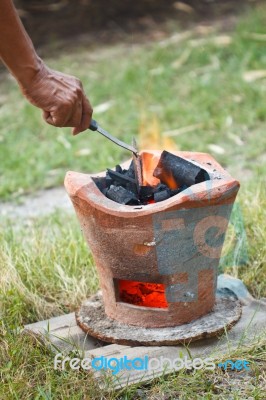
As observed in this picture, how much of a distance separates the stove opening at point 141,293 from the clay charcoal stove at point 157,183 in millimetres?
378

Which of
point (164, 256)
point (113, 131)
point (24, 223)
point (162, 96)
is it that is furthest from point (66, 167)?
point (164, 256)

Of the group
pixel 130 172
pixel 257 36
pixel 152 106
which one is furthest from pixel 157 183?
pixel 257 36

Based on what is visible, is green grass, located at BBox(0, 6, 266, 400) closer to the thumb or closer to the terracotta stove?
the terracotta stove

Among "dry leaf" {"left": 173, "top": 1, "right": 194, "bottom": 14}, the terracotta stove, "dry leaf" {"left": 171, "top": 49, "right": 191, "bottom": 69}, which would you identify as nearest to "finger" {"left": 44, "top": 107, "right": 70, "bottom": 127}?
the terracotta stove

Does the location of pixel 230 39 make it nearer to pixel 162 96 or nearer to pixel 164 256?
pixel 162 96

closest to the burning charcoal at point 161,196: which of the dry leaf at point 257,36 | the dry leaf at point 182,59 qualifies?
the dry leaf at point 182,59

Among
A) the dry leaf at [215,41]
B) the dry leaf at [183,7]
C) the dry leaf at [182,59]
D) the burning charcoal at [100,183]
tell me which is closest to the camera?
the burning charcoal at [100,183]

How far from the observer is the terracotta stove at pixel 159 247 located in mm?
3037

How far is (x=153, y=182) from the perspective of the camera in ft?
11.3

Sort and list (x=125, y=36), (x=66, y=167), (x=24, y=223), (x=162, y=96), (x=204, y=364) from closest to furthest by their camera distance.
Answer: (x=204, y=364) < (x=24, y=223) < (x=66, y=167) < (x=162, y=96) < (x=125, y=36)

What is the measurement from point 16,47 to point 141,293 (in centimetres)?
118

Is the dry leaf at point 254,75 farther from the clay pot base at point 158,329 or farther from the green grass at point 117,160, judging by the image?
the clay pot base at point 158,329

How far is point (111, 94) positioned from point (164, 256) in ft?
13.2

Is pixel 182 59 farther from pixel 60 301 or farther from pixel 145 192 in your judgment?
pixel 145 192
